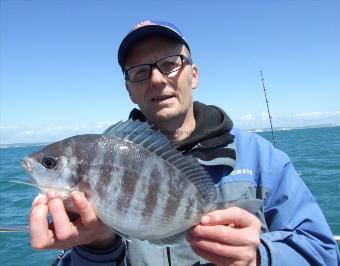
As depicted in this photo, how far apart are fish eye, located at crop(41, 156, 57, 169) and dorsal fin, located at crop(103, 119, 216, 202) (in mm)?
423

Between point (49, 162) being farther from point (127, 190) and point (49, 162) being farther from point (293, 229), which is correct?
point (293, 229)

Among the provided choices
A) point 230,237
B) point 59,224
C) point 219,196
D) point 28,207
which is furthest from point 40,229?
point 28,207

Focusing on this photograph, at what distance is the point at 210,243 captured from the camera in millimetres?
2178

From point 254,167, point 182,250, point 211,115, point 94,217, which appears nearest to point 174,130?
point 211,115

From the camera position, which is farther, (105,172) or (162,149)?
(162,149)

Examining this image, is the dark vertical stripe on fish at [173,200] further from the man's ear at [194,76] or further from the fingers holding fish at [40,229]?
the man's ear at [194,76]

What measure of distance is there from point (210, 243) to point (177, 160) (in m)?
0.69

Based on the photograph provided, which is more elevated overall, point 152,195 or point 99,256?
point 152,195

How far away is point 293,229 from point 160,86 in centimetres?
171

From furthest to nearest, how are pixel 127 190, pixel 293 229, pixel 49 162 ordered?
1. pixel 293 229
2. pixel 49 162
3. pixel 127 190

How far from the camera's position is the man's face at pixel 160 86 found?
332cm

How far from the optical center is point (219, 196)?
10.1ft

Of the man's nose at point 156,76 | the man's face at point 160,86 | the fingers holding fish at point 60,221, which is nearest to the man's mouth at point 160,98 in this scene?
the man's face at point 160,86

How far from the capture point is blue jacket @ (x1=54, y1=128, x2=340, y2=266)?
260 centimetres
